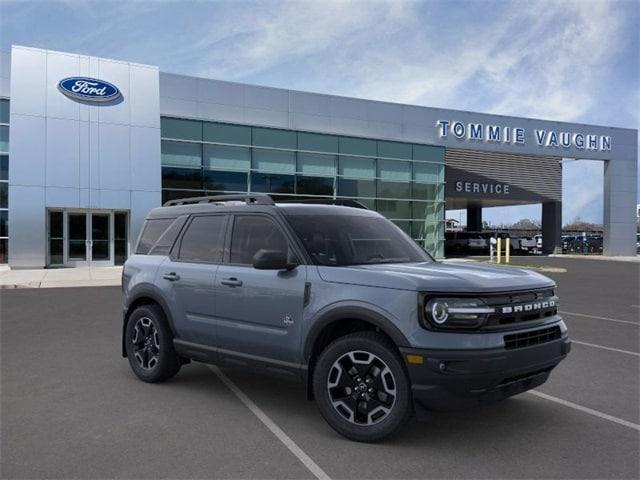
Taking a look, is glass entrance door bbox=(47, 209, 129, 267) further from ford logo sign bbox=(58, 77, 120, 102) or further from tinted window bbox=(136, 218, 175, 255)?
tinted window bbox=(136, 218, 175, 255)

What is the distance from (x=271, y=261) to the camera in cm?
475

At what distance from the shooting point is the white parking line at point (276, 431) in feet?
12.8

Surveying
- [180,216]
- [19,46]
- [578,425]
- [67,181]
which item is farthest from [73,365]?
[19,46]

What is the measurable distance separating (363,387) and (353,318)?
1.70 ft

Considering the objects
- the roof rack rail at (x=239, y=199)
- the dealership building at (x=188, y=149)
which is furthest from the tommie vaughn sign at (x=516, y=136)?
the roof rack rail at (x=239, y=199)

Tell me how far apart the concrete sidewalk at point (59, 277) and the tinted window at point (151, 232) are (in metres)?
12.1

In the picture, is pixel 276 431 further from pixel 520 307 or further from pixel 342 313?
pixel 520 307

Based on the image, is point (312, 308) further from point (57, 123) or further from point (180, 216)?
point (57, 123)

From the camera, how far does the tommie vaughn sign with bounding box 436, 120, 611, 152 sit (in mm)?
33094

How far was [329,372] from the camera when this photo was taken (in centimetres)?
452

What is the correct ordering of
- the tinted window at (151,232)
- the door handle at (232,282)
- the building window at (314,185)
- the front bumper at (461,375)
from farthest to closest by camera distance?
1. the building window at (314,185)
2. the tinted window at (151,232)
3. the door handle at (232,282)
4. the front bumper at (461,375)

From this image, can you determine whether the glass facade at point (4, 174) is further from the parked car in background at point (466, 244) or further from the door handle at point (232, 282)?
the parked car in background at point (466, 244)

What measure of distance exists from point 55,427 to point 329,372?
89.8 inches

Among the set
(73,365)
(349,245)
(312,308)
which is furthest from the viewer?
(73,365)
